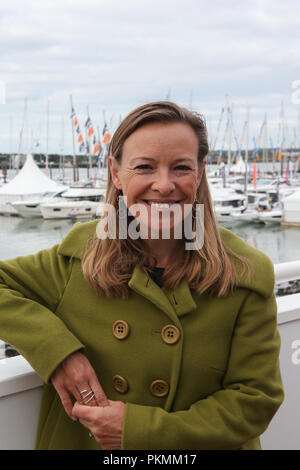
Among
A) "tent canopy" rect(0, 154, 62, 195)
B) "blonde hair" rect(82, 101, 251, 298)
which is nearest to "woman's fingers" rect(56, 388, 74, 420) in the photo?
"blonde hair" rect(82, 101, 251, 298)

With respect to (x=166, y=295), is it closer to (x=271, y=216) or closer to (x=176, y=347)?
(x=176, y=347)

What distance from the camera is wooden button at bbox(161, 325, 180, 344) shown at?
122 centimetres

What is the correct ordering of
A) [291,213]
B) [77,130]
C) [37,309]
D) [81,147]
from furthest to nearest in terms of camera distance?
[81,147]
[77,130]
[291,213]
[37,309]

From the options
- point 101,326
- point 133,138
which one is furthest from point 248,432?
point 133,138

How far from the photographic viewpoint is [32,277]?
1346mm

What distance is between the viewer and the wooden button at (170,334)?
1219 mm

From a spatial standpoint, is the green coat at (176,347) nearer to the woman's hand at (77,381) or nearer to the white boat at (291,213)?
the woman's hand at (77,381)

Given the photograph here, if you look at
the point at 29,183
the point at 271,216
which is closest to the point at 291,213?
the point at 271,216

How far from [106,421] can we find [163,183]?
60 cm

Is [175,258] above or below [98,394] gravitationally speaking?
→ above

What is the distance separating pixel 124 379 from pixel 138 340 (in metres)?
0.11

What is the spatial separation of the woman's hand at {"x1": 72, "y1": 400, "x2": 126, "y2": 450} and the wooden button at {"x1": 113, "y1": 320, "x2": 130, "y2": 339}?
6.4 inches

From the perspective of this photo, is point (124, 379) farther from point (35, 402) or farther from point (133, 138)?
point (133, 138)

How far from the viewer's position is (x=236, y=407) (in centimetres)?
118
